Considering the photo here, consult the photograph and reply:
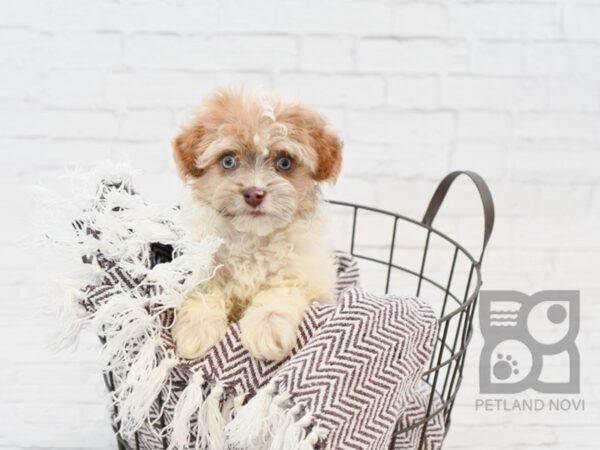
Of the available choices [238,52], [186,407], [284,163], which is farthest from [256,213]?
[238,52]

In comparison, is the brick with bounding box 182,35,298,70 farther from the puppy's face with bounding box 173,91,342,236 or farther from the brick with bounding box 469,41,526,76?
the puppy's face with bounding box 173,91,342,236

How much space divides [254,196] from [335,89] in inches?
36.4

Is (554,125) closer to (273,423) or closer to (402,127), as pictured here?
(402,127)

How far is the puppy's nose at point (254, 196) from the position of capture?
1258 mm

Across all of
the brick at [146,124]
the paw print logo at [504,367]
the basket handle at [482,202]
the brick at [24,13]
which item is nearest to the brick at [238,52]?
the brick at [146,124]

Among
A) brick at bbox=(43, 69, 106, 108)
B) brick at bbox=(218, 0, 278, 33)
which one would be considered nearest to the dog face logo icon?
brick at bbox=(218, 0, 278, 33)

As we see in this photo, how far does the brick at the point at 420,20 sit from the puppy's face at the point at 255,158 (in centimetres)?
85

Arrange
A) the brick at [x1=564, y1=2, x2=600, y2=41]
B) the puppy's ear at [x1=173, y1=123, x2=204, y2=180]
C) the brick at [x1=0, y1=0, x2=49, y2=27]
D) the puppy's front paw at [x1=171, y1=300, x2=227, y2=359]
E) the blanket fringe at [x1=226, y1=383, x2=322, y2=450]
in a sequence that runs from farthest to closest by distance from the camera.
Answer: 1. the brick at [x1=564, y1=2, x2=600, y2=41]
2. the brick at [x1=0, y1=0, x2=49, y2=27]
3. the puppy's ear at [x1=173, y1=123, x2=204, y2=180]
4. the puppy's front paw at [x1=171, y1=300, x2=227, y2=359]
5. the blanket fringe at [x1=226, y1=383, x2=322, y2=450]

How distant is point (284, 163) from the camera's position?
1.33m

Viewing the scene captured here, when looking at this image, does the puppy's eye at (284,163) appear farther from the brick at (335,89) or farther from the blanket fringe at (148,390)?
the brick at (335,89)

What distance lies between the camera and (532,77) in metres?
2.15

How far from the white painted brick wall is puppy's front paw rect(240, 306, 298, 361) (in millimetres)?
904

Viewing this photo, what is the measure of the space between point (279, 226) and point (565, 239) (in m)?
1.23

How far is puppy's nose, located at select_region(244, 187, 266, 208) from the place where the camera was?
1.26 m
